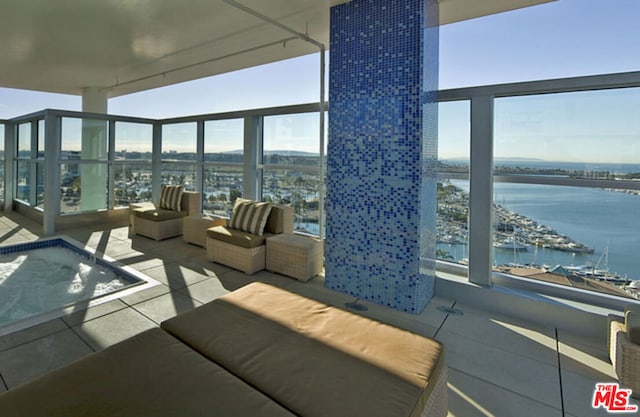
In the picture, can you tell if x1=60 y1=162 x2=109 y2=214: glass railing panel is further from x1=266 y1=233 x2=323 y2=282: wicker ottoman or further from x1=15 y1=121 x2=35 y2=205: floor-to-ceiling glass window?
x1=266 y1=233 x2=323 y2=282: wicker ottoman

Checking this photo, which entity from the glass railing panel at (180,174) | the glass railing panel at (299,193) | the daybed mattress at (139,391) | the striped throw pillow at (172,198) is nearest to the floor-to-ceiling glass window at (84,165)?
the glass railing panel at (180,174)

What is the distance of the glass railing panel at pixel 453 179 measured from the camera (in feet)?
11.5

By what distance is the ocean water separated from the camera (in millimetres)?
2795

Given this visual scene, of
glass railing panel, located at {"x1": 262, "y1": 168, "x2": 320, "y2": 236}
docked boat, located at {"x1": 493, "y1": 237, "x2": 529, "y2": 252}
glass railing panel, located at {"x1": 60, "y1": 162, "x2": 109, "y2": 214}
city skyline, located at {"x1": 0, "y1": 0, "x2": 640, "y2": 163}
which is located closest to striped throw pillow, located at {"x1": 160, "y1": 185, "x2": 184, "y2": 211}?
glass railing panel, located at {"x1": 60, "y1": 162, "x2": 109, "y2": 214}

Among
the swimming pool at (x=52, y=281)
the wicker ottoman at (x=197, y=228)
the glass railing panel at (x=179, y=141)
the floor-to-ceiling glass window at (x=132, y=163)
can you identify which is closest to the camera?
the swimming pool at (x=52, y=281)

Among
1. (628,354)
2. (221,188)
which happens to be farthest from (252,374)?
(221,188)

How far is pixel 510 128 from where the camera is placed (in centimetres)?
322

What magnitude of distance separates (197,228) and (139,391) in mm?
4171

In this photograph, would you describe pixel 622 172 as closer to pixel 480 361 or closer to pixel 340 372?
pixel 480 361

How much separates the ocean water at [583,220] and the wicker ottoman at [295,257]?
2.03 m

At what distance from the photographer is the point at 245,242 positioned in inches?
162

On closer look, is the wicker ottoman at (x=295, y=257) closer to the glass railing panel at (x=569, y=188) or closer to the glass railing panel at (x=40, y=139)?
the glass railing panel at (x=569, y=188)

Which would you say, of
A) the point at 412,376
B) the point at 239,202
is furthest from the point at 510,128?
the point at 239,202

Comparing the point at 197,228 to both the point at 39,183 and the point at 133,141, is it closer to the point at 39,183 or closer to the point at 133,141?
the point at 133,141
